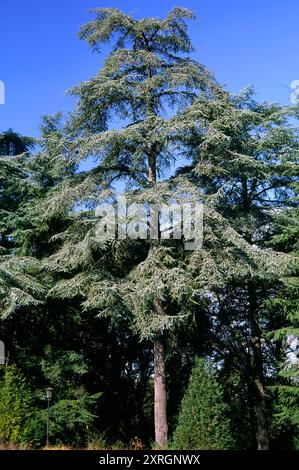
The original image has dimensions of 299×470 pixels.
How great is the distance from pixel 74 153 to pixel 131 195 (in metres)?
2.59

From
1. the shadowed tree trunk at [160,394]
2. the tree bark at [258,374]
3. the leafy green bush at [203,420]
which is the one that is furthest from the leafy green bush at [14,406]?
the tree bark at [258,374]

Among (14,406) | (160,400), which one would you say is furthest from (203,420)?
(14,406)

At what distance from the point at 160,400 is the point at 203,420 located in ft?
6.11

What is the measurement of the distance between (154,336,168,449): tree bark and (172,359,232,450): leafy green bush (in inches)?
39.1

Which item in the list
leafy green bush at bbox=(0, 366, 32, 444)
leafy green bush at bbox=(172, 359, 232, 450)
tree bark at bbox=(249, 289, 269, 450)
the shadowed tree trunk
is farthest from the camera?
tree bark at bbox=(249, 289, 269, 450)

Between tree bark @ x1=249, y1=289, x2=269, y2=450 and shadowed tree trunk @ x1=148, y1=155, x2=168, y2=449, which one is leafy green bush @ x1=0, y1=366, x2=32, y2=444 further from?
tree bark @ x1=249, y1=289, x2=269, y2=450

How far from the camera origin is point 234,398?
21.6 m

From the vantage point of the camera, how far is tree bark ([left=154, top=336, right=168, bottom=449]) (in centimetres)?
1417

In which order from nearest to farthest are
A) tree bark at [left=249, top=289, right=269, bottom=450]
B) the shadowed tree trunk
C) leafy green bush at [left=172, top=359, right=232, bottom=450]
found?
leafy green bush at [left=172, top=359, right=232, bottom=450] < the shadowed tree trunk < tree bark at [left=249, top=289, right=269, bottom=450]

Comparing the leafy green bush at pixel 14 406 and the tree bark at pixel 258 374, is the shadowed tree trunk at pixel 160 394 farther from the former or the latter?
the tree bark at pixel 258 374

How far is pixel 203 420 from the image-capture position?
12.9 meters

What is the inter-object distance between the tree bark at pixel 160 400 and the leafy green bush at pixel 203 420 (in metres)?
0.99

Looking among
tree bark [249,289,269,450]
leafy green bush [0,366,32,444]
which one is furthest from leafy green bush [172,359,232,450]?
leafy green bush [0,366,32,444]
